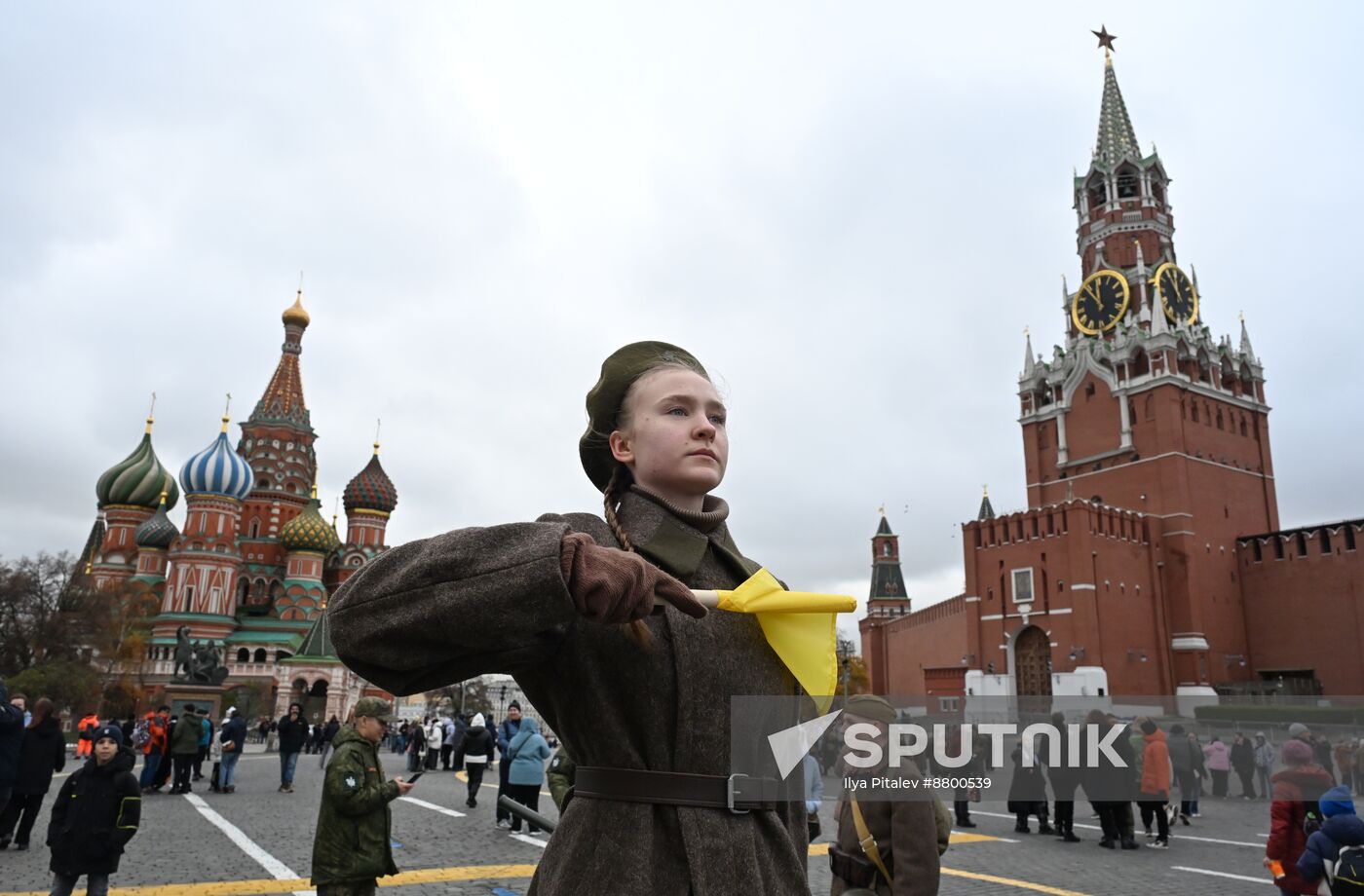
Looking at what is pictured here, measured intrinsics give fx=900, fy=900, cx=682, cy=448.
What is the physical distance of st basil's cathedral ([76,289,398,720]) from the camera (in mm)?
48344

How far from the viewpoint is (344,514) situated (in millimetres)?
61094

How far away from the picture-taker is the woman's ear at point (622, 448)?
198 cm

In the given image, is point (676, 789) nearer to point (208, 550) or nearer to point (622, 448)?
point (622, 448)

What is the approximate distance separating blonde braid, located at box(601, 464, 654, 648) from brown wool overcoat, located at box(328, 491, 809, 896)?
21 mm

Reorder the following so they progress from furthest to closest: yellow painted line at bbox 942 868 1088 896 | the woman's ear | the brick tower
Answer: the brick tower, yellow painted line at bbox 942 868 1088 896, the woman's ear

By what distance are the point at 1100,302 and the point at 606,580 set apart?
191 ft

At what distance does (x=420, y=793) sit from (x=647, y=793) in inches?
634

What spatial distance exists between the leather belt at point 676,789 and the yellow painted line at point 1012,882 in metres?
8.12

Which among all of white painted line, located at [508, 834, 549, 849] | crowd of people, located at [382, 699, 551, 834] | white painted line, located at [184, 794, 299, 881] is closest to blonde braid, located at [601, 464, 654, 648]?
crowd of people, located at [382, 699, 551, 834]

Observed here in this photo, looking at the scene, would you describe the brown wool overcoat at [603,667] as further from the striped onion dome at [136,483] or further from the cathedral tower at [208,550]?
the striped onion dome at [136,483]

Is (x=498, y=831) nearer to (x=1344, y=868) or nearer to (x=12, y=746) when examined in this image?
(x=12, y=746)

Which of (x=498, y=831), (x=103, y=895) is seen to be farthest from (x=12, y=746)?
(x=498, y=831)

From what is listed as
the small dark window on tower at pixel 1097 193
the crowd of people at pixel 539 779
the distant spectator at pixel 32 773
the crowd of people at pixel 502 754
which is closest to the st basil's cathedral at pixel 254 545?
the crowd of people at pixel 502 754

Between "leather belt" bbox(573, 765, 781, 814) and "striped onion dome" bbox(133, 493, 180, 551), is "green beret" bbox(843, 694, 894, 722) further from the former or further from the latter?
"striped onion dome" bbox(133, 493, 180, 551)
